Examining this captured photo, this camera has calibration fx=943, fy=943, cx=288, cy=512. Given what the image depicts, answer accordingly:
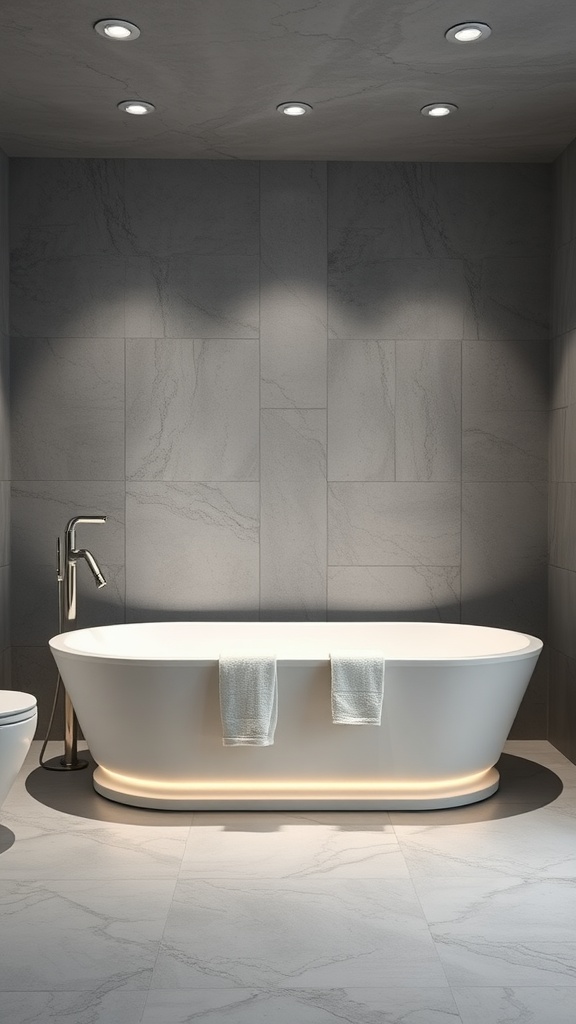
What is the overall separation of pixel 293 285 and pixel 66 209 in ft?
3.55

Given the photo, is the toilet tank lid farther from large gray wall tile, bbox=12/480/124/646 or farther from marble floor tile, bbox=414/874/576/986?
marble floor tile, bbox=414/874/576/986

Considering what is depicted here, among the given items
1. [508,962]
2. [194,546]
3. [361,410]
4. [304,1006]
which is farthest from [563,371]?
[304,1006]

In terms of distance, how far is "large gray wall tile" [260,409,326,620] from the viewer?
14.1 ft

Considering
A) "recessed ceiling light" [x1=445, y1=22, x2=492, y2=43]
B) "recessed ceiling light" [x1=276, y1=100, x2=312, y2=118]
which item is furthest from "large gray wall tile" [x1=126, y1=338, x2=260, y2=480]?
"recessed ceiling light" [x1=445, y1=22, x2=492, y2=43]

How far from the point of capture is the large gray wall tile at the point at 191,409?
4.29 meters

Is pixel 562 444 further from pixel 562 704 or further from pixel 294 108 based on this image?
pixel 294 108

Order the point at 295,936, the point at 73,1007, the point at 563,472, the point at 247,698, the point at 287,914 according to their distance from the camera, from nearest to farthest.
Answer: the point at 73,1007, the point at 295,936, the point at 287,914, the point at 247,698, the point at 563,472

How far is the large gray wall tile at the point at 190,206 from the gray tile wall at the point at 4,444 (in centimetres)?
54

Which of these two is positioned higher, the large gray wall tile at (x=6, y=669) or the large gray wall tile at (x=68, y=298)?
the large gray wall tile at (x=68, y=298)

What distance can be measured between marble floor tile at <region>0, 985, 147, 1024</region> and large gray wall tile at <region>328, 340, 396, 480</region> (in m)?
2.58

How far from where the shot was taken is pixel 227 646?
160 inches

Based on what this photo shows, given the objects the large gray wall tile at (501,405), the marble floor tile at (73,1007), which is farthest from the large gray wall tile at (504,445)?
the marble floor tile at (73,1007)

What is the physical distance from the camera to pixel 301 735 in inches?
130

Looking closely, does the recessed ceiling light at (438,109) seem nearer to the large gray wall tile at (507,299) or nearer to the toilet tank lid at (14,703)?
the large gray wall tile at (507,299)
